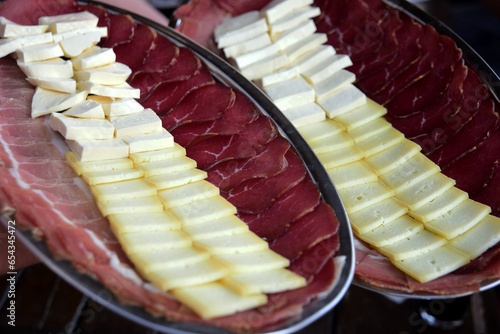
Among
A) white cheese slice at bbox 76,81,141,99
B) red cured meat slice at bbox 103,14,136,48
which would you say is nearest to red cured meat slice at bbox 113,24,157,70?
red cured meat slice at bbox 103,14,136,48

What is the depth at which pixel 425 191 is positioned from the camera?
1999 mm

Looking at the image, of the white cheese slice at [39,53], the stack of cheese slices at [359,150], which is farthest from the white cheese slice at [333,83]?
the white cheese slice at [39,53]

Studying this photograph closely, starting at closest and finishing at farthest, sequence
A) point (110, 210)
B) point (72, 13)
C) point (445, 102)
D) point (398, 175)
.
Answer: point (110, 210) → point (398, 175) → point (445, 102) → point (72, 13)

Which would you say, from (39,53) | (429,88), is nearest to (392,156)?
(429,88)

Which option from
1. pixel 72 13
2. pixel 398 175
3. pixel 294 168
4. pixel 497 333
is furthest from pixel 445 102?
pixel 72 13

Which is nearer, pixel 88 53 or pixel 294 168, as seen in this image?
pixel 294 168

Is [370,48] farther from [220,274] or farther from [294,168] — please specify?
[220,274]

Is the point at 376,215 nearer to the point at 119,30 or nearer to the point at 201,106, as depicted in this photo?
the point at 201,106

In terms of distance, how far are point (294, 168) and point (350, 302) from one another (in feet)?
3.46

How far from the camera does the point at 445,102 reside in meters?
2.29

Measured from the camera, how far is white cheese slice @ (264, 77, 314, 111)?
2.26 meters

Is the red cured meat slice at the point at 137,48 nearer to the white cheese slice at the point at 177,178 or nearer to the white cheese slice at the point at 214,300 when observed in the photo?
the white cheese slice at the point at 177,178

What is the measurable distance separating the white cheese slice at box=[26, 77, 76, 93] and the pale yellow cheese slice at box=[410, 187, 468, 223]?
46.6 inches

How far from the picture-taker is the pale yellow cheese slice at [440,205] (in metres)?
1.92
